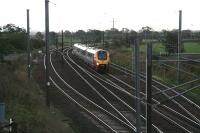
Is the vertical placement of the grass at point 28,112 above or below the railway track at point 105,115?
above

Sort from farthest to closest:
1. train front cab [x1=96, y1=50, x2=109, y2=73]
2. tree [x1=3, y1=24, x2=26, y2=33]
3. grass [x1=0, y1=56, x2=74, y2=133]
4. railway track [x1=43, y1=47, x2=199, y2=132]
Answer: tree [x1=3, y1=24, x2=26, y2=33] < train front cab [x1=96, y1=50, x2=109, y2=73] < railway track [x1=43, y1=47, x2=199, y2=132] < grass [x1=0, y1=56, x2=74, y2=133]

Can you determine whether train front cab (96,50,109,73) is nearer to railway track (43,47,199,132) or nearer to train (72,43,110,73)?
train (72,43,110,73)

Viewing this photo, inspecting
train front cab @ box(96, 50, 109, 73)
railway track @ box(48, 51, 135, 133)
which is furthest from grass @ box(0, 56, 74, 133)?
train front cab @ box(96, 50, 109, 73)

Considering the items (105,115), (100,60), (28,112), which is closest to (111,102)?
(105,115)

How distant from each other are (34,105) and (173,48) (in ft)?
116

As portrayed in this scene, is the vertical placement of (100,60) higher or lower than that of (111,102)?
higher

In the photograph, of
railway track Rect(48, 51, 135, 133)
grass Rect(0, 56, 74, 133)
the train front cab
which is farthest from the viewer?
the train front cab

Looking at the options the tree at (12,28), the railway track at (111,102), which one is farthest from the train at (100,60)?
the tree at (12,28)

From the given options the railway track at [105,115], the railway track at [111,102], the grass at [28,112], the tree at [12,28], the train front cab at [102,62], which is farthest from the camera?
the tree at [12,28]

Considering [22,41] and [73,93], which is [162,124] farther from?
[22,41]

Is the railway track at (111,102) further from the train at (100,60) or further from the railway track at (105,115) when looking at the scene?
the train at (100,60)

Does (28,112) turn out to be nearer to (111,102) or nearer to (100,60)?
(111,102)

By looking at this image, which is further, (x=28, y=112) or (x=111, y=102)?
(x=111, y=102)

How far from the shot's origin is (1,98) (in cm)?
2734
